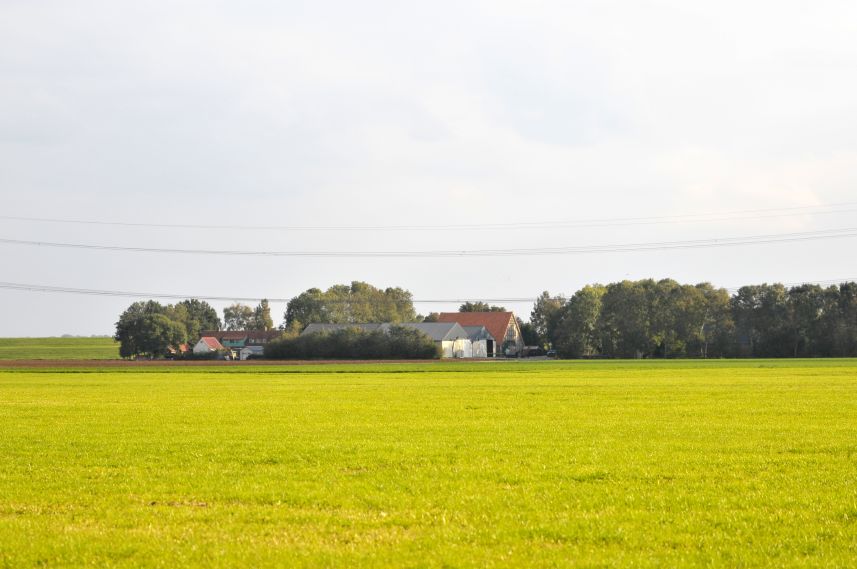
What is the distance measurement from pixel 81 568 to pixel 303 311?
576 ft

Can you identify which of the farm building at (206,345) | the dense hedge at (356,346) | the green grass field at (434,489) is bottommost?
the green grass field at (434,489)

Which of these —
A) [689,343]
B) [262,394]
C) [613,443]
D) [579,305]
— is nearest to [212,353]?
[579,305]

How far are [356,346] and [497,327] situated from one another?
63.4 meters

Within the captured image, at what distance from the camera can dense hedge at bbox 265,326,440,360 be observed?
11525 centimetres

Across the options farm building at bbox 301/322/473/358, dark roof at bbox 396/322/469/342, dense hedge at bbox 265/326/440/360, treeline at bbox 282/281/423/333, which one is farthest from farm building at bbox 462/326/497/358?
dense hedge at bbox 265/326/440/360

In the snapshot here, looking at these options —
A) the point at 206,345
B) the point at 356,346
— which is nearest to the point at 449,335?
the point at 356,346

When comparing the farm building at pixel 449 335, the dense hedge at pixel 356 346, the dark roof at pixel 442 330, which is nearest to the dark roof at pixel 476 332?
the farm building at pixel 449 335

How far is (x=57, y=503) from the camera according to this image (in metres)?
12.9

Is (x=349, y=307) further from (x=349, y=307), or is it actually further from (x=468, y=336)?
(x=468, y=336)

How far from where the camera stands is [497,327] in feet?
575

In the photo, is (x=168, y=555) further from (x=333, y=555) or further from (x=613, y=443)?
(x=613, y=443)

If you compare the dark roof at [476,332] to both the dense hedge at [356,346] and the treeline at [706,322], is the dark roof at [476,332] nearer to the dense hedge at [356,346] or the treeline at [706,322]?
the treeline at [706,322]

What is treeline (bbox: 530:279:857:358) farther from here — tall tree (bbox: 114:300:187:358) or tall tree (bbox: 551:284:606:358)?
tall tree (bbox: 114:300:187:358)

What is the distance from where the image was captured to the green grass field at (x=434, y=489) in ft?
32.8
